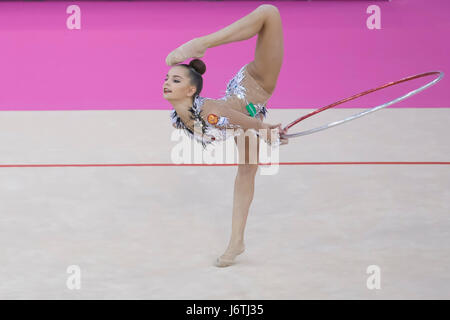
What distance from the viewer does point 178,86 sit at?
114 inches

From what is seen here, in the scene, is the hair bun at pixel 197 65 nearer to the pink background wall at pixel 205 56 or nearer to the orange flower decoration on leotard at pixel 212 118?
the orange flower decoration on leotard at pixel 212 118

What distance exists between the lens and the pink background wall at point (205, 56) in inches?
237

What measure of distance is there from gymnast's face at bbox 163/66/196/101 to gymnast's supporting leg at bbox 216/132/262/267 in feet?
1.20

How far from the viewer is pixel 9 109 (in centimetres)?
584

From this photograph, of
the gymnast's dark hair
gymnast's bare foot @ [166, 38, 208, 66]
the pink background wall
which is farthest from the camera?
the pink background wall

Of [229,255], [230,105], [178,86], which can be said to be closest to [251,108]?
[230,105]

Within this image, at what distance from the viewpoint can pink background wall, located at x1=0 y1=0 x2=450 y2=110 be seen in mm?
6031

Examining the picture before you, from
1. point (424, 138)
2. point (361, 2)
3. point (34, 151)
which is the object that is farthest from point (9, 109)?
point (361, 2)

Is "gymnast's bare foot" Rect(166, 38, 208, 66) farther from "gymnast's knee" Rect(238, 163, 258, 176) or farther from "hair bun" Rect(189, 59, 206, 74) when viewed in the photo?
"gymnast's knee" Rect(238, 163, 258, 176)

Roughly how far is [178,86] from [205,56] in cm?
364

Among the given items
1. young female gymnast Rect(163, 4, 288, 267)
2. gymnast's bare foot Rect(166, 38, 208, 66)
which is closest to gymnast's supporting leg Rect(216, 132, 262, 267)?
young female gymnast Rect(163, 4, 288, 267)

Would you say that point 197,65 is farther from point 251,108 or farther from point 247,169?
point 247,169

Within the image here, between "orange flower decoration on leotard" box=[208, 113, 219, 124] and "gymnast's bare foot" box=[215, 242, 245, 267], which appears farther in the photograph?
"gymnast's bare foot" box=[215, 242, 245, 267]

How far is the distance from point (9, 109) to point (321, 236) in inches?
130
